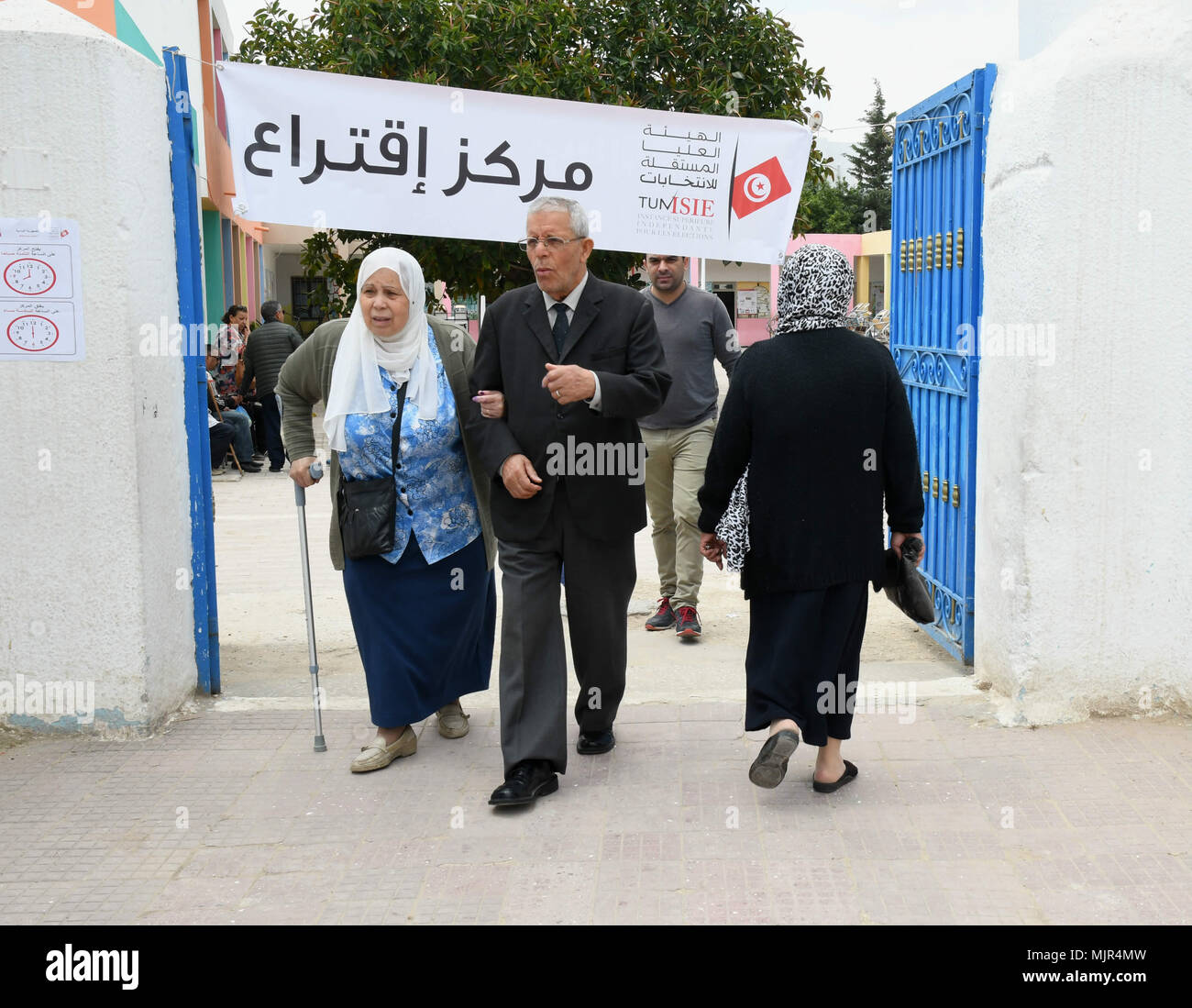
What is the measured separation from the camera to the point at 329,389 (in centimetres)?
461

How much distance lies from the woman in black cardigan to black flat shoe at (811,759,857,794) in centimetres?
18

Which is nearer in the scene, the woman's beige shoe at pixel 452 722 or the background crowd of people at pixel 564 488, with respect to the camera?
the background crowd of people at pixel 564 488

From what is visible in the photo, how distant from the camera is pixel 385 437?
4.51 m

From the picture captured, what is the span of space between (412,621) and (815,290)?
185 centimetres

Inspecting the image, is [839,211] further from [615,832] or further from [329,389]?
[615,832]

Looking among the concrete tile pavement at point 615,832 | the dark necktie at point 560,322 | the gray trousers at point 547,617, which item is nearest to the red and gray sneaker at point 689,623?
the concrete tile pavement at point 615,832

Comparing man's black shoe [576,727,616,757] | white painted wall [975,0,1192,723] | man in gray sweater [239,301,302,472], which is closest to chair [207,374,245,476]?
man in gray sweater [239,301,302,472]

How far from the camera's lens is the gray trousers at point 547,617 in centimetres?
432

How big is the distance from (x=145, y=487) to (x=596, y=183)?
255 centimetres

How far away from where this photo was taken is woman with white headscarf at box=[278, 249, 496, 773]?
447 centimetres

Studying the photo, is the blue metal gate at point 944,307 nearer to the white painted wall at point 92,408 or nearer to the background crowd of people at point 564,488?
the background crowd of people at point 564,488

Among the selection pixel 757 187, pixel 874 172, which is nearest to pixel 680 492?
pixel 757 187

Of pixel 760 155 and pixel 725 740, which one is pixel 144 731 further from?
pixel 760 155

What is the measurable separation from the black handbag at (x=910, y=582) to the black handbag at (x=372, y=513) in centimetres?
172
